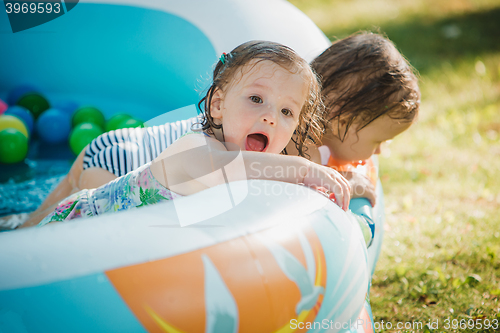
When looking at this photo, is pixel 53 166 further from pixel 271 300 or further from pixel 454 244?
pixel 454 244

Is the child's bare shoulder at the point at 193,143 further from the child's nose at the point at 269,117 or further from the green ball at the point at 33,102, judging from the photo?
the green ball at the point at 33,102

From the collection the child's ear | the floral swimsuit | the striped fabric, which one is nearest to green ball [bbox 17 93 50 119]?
the striped fabric

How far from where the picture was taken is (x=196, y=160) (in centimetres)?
117

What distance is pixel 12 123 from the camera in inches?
96.2

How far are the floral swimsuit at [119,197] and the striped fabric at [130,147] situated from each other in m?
0.28

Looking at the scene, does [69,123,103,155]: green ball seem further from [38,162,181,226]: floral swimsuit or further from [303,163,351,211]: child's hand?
[303,163,351,211]: child's hand

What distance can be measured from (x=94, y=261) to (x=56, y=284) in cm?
7

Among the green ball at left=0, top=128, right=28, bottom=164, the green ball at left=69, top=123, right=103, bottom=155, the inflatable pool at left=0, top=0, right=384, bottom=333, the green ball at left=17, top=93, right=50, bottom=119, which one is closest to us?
the inflatable pool at left=0, top=0, right=384, bottom=333

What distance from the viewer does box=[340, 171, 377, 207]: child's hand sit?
1536mm

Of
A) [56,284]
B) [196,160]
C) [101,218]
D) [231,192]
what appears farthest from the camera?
[196,160]

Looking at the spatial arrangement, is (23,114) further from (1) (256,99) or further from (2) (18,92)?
(1) (256,99)

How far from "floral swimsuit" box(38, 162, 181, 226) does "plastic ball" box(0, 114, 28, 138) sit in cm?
115

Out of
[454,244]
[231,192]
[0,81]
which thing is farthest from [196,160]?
[0,81]

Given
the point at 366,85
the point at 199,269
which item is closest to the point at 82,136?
Answer: the point at 366,85
